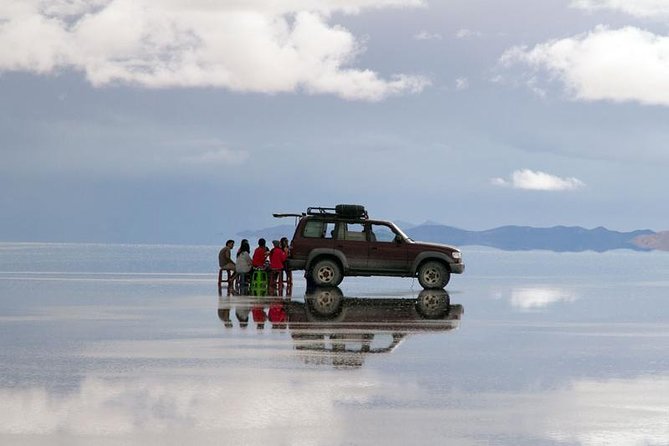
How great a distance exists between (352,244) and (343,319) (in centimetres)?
1020

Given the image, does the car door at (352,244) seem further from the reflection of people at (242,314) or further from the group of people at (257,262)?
the reflection of people at (242,314)

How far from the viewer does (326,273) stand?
31375mm

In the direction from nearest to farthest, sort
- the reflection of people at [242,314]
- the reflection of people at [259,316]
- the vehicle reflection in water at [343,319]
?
1. the vehicle reflection in water at [343,319]
2. the reflection of people at [259,316]
3. the reflection of people at [242,314]

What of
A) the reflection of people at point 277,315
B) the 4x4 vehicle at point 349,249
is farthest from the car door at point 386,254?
the reflection of people at point 277,315

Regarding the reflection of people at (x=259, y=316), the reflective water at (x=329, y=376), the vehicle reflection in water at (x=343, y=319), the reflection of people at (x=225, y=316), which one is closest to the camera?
the reflective water at (x=329, y=376)

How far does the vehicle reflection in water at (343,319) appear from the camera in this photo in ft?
51.0

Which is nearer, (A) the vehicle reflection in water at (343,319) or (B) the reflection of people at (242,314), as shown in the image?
(A) the vehicle reflection in water at (343,319)

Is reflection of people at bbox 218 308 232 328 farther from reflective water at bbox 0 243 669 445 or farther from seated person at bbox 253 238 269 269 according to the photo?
seated person at bbox 253 238 269 269

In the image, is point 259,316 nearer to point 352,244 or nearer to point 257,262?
point 352,244

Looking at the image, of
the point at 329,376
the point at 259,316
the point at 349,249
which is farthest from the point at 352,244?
the point at 329,376

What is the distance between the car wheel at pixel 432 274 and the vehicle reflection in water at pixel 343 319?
77cm

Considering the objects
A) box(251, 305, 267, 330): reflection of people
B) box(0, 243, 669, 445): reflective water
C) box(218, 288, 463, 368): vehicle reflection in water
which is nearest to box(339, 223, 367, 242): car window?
box(218, 288, 463, 368): vehicle reflection in water

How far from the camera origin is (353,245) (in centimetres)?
3141

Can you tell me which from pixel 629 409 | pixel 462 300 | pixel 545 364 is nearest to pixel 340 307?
pixel 462 300
